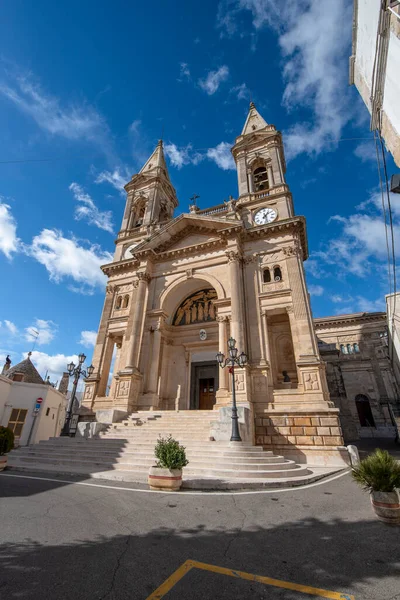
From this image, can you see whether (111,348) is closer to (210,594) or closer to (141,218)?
(141,218)

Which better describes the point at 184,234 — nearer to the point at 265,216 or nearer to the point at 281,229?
the point at 265,216

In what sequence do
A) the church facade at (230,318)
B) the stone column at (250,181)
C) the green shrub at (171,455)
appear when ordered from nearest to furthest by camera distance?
the green shrub at (171,455) < the church facade at (230,318) < the stone column at (250,181)

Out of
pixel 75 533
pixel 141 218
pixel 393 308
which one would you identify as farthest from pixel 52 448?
pixel 393 308

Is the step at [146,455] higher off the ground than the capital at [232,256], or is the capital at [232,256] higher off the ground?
A: the capital at [232,256]

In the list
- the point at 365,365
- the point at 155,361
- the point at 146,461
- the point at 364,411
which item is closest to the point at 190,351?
the point at 155,361

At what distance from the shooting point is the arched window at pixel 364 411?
1173 inches

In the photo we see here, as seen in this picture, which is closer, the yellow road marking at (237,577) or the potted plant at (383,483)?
the yellow road marking at (237,577)

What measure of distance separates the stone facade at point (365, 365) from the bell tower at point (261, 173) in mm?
15012

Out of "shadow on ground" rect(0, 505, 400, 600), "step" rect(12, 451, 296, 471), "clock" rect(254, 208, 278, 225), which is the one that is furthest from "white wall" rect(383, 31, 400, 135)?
"clock" rect(254, 208, 278, 225)

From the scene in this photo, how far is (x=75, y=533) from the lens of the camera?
3.84 meters

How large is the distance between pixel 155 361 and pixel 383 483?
14.7 metres

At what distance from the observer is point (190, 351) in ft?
65.0

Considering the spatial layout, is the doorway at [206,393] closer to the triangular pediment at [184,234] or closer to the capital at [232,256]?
the capital at [232,256]

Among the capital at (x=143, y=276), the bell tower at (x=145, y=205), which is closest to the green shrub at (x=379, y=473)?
the capital at (x=143, y=276)
